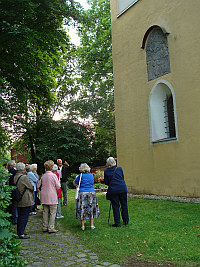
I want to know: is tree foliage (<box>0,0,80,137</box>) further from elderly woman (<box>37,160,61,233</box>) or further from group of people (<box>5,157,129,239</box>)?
group of people (<box>5,157,129,239</box>)

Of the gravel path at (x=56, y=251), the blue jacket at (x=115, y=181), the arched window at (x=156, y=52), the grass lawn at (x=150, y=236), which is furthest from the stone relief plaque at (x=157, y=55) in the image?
the gravel path at (x=56, y=251)

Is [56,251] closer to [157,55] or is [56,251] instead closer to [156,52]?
[157,55]

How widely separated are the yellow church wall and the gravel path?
5600 mm

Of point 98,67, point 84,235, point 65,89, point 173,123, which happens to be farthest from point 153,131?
point 65,89

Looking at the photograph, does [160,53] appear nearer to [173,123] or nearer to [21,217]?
[173,123]

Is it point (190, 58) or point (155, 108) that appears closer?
point (190, 58)

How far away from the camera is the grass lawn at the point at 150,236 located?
4.68 meters

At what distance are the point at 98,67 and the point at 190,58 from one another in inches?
503

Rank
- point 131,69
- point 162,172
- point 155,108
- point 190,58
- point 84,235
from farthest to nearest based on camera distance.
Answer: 1. point 131,69
2. point 155,108
3. point 162,172
4. point 190,58
5. point 84,235

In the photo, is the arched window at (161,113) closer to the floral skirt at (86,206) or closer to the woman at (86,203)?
the woman at (86,203)

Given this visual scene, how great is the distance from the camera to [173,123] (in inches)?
460

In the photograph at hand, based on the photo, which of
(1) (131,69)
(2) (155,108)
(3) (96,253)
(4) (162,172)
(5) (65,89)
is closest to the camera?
(3) (96,253)

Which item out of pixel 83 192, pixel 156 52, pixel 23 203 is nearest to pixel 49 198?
pixel 23 203

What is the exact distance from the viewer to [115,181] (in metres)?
7.05
